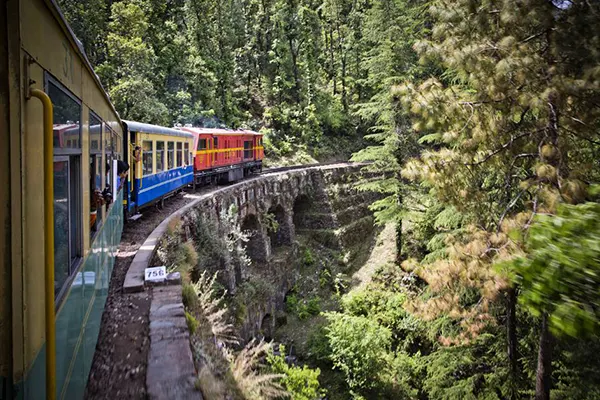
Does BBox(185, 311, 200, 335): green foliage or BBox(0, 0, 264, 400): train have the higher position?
BBox(0, 0, 264, 400): train

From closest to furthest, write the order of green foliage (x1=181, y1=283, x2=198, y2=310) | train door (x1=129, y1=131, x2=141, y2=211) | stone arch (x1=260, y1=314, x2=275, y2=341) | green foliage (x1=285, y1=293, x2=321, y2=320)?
green foliage (x1=181, y1=283, x2=198, y2=310) → train door (x1=129, y1=131, x2=141, y2=211) → stone arch (x1=260, y1=314, x2=275, y2=341) → green foliage (x1=285, y1=293, x2=321, y2=320)

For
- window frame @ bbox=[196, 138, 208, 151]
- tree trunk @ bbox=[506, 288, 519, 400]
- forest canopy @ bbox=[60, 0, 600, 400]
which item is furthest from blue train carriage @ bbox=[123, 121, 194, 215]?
tree trunk @ bbox=[506, 288, 519, 400]

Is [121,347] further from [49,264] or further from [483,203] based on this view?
[483,203]

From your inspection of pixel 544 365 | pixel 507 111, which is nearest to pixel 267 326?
pixel 544 365

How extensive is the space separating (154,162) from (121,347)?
7.73 m

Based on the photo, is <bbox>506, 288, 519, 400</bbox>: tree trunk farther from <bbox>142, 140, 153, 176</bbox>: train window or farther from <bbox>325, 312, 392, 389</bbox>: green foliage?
<bbox>142, 140, 153, 176</bbox>: train window

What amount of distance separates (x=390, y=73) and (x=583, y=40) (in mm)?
10402

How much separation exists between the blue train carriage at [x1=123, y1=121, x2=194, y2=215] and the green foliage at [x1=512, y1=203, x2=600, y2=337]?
8986 millimetres

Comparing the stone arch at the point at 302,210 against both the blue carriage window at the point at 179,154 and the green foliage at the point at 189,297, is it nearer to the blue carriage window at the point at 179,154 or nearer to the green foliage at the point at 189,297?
the blue carriage window at the point at 179,154

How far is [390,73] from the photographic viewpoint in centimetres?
1575

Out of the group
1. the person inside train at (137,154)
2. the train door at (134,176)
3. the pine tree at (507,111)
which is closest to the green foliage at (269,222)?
the train door at (134,176)

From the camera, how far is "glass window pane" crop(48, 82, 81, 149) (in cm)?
229

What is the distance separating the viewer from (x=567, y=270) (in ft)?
6.93

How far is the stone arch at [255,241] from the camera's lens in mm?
18172
